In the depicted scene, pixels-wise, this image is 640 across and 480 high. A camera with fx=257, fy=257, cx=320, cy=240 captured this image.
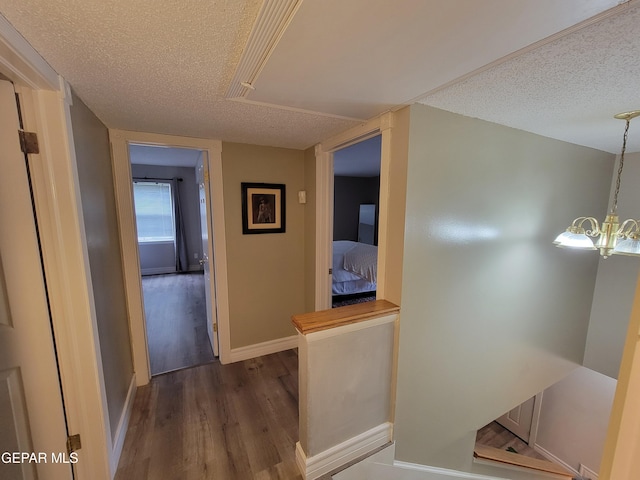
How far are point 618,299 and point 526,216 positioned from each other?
1.78 metres

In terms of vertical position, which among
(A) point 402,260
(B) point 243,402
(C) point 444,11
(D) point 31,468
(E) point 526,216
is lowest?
(B) point 243,402

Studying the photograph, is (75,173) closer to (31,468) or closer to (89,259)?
(89,259)

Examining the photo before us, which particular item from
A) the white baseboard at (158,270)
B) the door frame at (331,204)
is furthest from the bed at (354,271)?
the white baseboard at (158,270)

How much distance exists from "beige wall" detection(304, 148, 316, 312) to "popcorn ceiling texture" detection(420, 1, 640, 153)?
1268mm

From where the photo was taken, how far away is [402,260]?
1.51 metres

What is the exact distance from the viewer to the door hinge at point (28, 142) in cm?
108

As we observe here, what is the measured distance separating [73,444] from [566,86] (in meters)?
2.97

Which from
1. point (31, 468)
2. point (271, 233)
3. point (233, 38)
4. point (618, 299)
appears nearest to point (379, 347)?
point (271, 233)

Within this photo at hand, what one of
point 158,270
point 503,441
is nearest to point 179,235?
point 158,270

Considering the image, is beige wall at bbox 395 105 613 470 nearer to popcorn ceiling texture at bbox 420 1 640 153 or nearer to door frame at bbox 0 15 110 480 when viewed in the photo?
popcorn ceiling texture at bbox 420 1 640 153

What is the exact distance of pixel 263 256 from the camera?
2590mm

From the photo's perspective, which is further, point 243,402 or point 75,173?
point 243,402

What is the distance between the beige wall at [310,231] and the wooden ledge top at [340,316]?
1027 mm

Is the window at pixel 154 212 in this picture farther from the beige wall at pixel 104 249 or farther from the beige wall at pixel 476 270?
the beige wall at pixel 476 270
